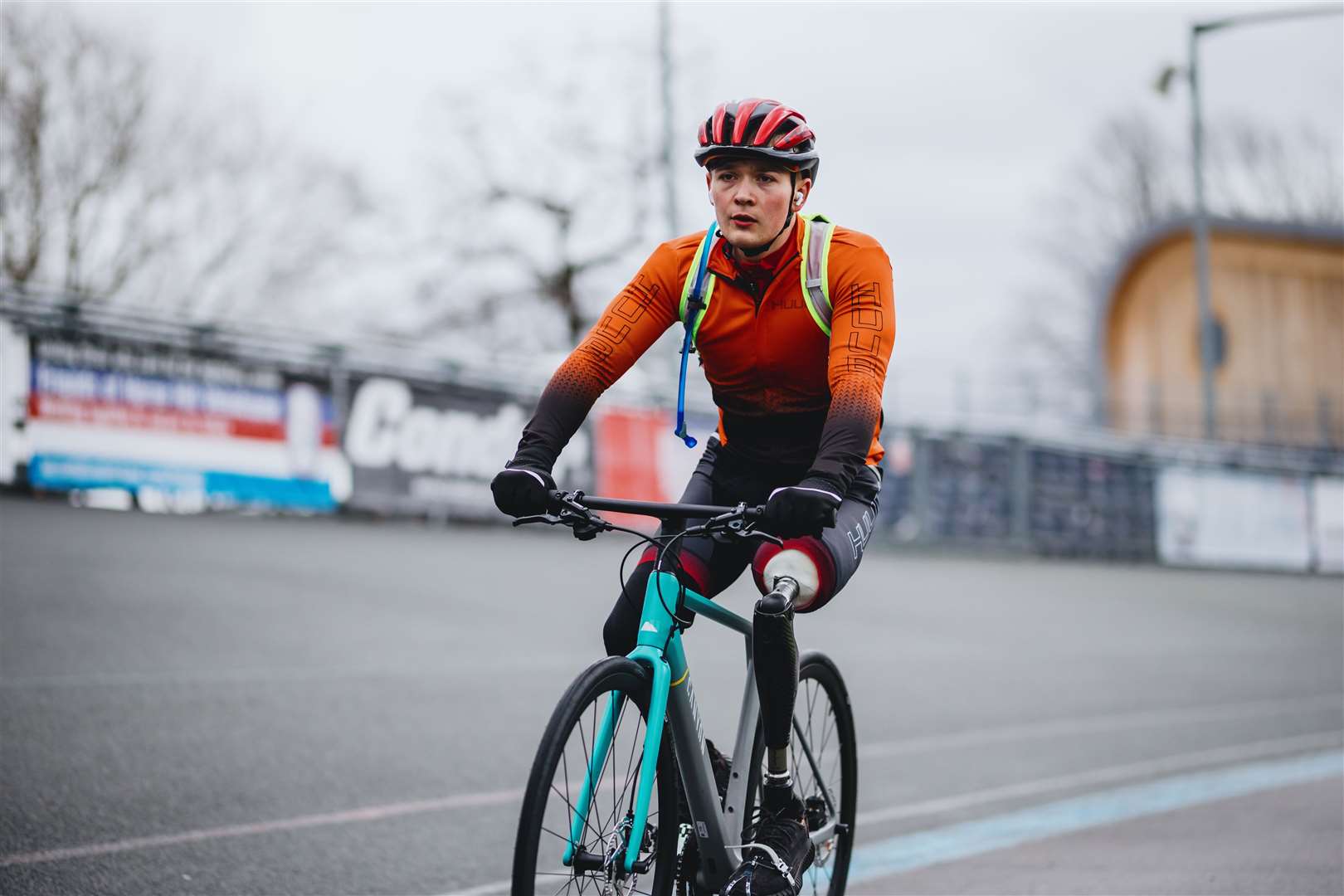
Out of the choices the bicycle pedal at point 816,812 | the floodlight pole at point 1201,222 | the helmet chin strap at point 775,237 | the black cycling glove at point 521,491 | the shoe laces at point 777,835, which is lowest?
the bicycle pedal at point 816,812

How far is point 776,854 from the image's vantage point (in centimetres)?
376

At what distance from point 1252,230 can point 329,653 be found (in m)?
33.5

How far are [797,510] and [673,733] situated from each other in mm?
721

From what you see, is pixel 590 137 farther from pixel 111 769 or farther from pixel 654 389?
pixel 111 769

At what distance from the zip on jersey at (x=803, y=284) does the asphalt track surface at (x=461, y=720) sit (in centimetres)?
223

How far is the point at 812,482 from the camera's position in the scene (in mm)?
3502

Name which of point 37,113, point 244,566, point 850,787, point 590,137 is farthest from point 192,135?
point 850,787

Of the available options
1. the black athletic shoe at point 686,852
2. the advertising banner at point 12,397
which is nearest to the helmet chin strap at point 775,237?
the black athletic shoe at point 686,852

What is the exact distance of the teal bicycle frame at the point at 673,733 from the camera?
3461 mm

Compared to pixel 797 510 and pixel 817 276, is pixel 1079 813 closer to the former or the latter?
pixel 817 276

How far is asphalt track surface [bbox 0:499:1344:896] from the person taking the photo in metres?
5.46

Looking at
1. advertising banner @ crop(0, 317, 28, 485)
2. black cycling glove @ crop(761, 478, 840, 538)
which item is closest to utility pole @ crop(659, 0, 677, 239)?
advertising banner @ crop(0, 317, 28, 485)

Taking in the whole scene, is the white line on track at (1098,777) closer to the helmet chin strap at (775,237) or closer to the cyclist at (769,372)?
the cyclist at (769,372)

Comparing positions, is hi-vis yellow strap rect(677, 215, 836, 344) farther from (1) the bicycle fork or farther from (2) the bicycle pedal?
(2) the bicycle pedal
